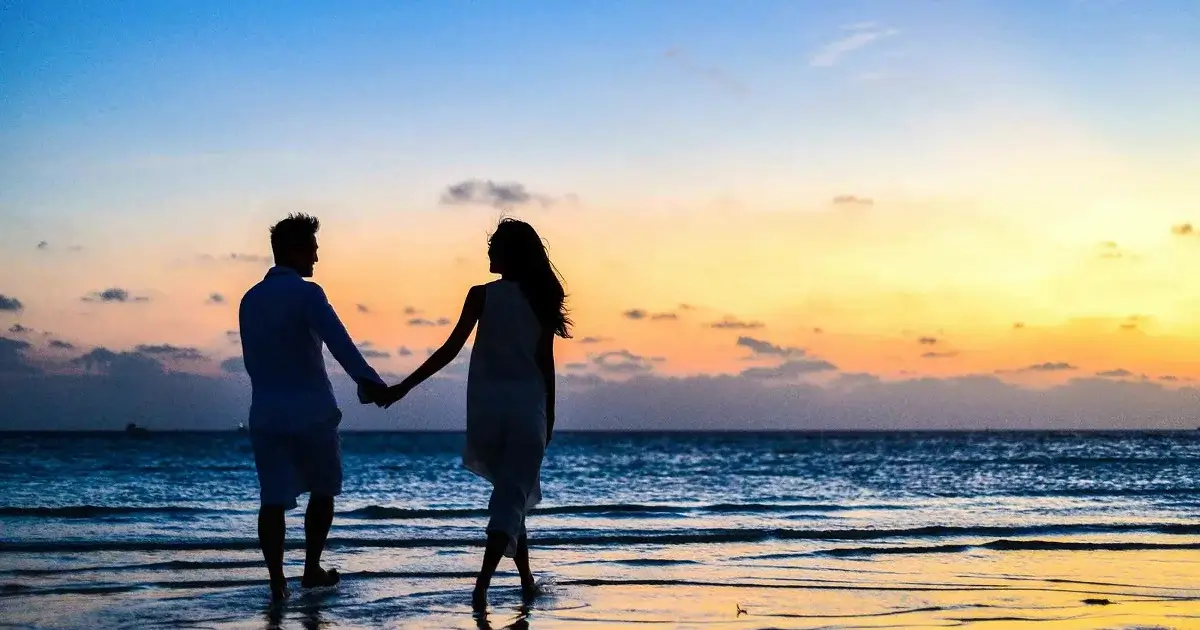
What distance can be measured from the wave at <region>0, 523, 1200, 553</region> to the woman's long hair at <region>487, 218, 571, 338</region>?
4396 millimetres

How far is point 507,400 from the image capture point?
5.36 metres

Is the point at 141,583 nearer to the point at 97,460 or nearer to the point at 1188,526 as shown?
the point at 1188,526

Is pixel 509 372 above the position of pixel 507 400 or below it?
above

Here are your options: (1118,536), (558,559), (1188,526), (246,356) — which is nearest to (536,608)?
(246,356)

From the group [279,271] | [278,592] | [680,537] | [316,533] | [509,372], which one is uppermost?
[279,271]

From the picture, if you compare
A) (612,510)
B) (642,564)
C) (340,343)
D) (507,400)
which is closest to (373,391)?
(340,343)

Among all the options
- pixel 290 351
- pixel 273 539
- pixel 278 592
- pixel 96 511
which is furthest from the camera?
pixel 96 511

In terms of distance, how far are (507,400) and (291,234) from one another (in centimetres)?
138

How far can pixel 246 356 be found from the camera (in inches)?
212

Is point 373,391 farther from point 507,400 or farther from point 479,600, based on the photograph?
point 479,600

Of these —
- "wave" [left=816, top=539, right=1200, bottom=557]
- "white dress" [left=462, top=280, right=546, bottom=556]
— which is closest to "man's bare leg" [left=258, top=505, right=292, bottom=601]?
"white dress" [left=462, top=280, right=546, bottom=556]

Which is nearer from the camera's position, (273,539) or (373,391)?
(373,391)

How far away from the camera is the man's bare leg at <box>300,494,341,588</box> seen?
5676 mm

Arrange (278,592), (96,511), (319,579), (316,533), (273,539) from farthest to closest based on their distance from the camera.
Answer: (96,511) → (319,579) → (316,533) → (278,592) → (273,539)
